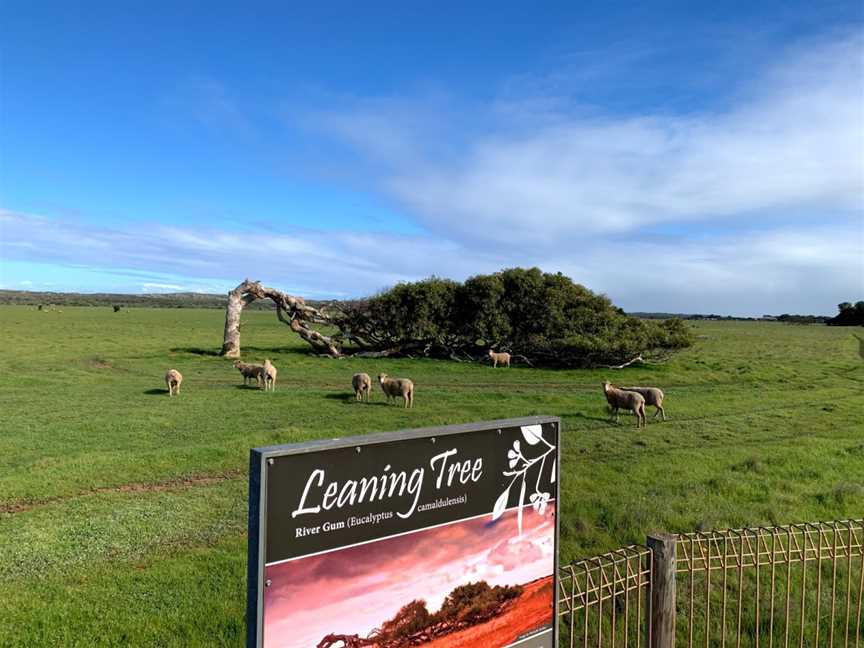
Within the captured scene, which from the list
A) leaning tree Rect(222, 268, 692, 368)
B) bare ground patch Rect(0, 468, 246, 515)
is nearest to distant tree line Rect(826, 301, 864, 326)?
leaning tree Rect(222, 268, 692, 368)

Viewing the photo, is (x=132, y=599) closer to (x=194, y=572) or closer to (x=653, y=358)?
(x=194, y=572)

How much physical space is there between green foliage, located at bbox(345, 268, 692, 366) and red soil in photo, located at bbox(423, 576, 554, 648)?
2646 cm

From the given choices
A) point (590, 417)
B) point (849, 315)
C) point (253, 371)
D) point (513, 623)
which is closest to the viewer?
point (513, 623)

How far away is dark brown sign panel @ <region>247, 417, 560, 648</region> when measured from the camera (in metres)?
2.79

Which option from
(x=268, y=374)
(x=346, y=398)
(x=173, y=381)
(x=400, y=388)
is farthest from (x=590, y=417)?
(x=173, y=381)

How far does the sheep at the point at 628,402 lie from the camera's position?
1535 centimetres

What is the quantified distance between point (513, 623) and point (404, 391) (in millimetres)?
14104

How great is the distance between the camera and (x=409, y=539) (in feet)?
10.6

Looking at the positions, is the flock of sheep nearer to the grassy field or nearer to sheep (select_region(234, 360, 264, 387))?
sheep (select_region(234, 360, 264, 387))

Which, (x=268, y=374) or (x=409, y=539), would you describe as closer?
(x=409, y=539)

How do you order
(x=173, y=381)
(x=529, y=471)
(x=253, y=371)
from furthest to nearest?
(x=253, y=371) → (x=173, y=381) → (x=529, y=471)

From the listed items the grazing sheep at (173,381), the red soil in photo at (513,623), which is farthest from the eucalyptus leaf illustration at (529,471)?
the grazing sheep at (173,381)

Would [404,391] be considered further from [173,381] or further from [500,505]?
[500,505]

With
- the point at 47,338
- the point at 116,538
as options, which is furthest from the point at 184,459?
the point at 47,338
